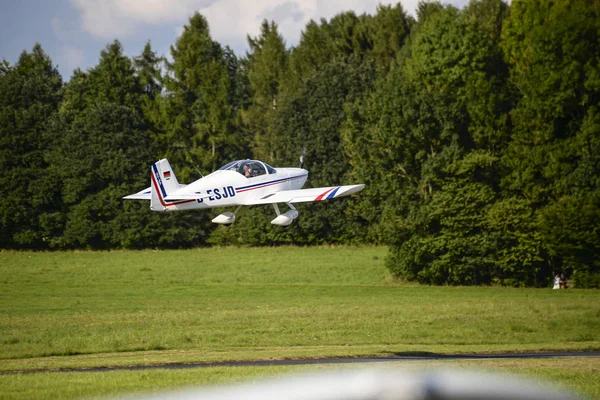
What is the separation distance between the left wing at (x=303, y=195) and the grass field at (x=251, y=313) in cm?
466

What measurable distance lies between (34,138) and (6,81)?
612 centimetres

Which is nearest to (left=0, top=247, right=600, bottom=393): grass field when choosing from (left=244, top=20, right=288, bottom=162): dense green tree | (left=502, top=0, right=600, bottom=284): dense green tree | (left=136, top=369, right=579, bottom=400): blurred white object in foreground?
(left=502, top=0, right=600, bottom=284): dense green tree

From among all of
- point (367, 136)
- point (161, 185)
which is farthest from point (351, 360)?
point (367, 136)

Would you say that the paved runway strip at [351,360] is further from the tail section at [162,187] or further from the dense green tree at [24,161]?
the dense green tree at [24,161]

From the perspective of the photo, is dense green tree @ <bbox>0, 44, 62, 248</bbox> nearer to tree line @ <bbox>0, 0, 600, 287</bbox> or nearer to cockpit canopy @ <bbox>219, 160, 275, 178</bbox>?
tree line @ <bbox>0, 0, 600, 287</bbox>

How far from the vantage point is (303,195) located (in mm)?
32250

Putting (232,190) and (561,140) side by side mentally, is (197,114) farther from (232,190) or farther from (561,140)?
(232,190)

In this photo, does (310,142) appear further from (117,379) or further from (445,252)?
(117,379)

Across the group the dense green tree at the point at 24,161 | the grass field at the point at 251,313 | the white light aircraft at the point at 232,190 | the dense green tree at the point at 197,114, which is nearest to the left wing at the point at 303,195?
the white light aircraft at the point at 232,190

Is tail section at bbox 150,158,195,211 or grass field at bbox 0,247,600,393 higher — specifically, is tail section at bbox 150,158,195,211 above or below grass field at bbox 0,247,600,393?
above

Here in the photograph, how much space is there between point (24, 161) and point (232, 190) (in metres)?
51.4

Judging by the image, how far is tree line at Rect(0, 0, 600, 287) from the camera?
55531 mm

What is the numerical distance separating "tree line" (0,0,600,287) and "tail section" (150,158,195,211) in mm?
12319

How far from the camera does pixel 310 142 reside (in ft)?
254
